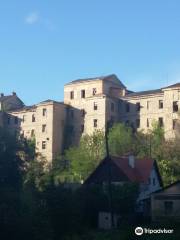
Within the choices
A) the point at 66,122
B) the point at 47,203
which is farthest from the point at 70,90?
the point at 47,203

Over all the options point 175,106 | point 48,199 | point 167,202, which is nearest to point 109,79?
point 175,106

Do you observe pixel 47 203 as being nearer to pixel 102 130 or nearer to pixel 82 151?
pixel 82 151

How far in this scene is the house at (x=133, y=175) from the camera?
55562 millimetres

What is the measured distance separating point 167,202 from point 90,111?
46852 mm

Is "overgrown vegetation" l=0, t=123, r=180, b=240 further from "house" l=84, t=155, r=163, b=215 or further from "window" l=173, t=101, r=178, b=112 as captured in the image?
"window" l=173, t=101, r=178, b=112

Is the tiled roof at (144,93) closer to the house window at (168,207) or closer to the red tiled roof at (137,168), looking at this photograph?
the red tiled roof at (137,168)

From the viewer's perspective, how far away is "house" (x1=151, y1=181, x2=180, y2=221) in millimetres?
50500

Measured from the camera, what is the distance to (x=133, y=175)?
57.8m

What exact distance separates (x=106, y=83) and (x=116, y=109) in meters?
4.85

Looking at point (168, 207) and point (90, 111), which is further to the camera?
point (90, 111)

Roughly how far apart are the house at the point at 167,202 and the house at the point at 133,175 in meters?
2.57

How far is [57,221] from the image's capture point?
146 feet

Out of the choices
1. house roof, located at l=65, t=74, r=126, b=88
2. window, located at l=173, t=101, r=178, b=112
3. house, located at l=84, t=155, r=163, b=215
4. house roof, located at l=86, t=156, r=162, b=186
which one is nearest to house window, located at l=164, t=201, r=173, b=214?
house, located at l=84, t=155, r=163, b=215

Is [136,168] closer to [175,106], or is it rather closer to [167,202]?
[167,202]
